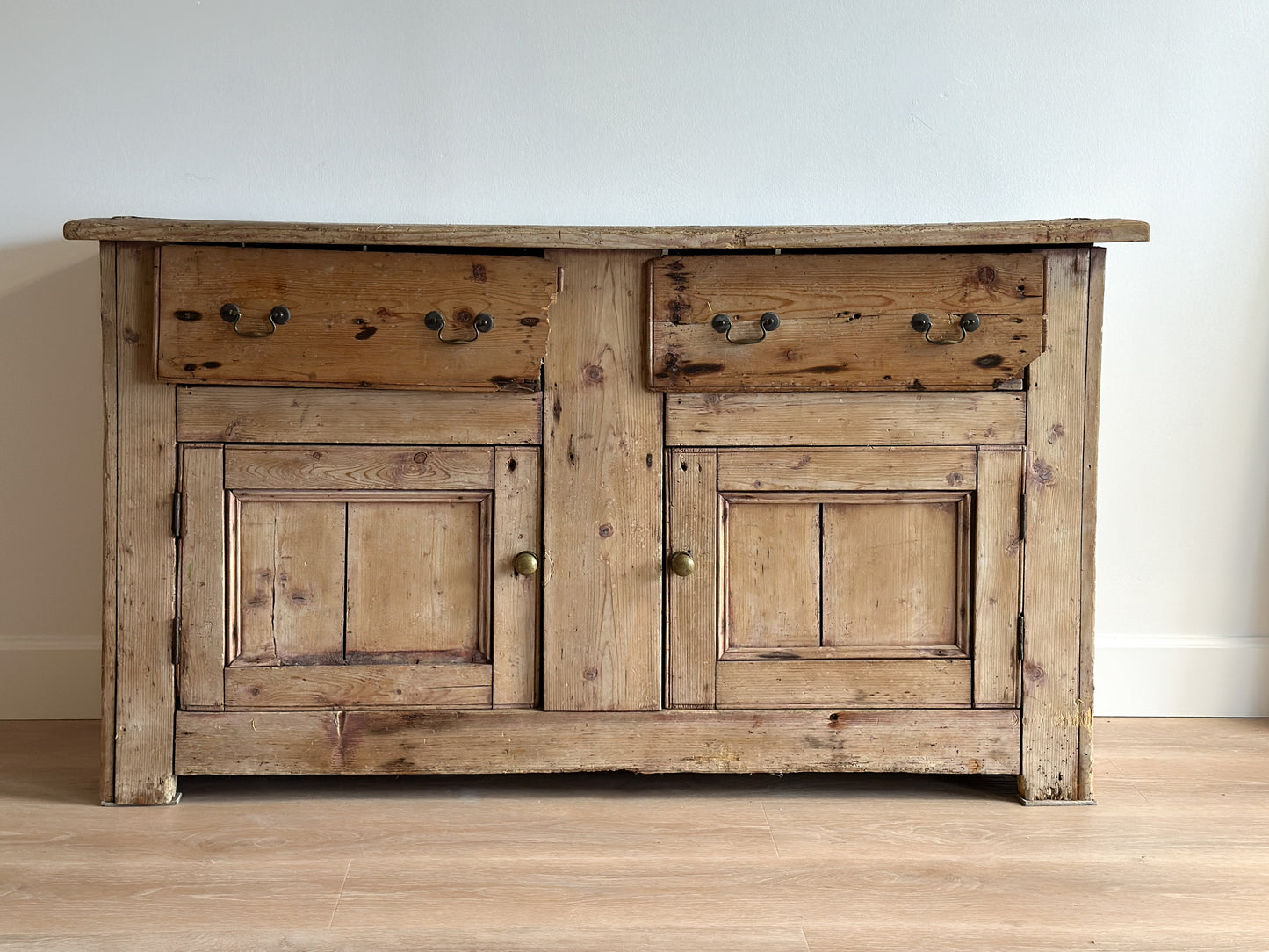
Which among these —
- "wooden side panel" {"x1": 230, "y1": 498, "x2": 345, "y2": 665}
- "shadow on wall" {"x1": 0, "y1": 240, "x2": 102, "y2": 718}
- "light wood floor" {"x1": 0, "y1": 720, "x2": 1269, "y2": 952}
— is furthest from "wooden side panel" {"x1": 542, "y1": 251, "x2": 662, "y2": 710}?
"shadow on wall" {"x1": 0, "y1": 240, "x2": 102, "y2": 718}

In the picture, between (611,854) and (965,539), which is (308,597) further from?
(965,539)

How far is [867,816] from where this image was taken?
141cm

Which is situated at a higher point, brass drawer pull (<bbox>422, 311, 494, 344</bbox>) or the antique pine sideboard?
brass drawer pull (<bbox>422, 311, 494, 344</bbox>)

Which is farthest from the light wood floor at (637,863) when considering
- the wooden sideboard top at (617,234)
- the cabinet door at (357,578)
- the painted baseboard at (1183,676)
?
the wooden sideboard top at (617,234)

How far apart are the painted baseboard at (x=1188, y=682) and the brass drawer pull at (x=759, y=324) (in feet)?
3.58

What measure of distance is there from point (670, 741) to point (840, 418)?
22.2 inches

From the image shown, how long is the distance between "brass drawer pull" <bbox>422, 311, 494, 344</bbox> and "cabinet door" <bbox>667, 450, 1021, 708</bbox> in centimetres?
34

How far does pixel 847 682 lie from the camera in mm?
1447

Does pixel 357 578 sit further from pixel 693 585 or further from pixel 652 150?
pixel 652 150

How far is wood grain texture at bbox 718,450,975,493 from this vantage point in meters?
1.43

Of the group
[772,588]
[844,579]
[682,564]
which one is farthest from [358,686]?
[844,579]

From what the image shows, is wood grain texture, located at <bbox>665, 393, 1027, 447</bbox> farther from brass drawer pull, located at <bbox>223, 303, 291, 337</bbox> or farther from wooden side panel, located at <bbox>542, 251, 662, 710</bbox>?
brass drawer pull, located at <bbox>223, 303, 291, 337</bbox>

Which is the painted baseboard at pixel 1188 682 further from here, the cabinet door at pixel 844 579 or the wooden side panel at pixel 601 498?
the wooden side panel at pixel 601 498

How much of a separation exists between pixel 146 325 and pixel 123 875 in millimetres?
763
